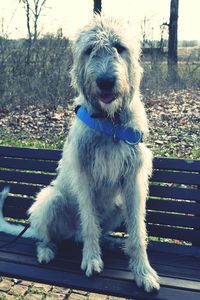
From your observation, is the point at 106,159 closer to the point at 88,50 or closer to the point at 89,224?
the point at 89,224

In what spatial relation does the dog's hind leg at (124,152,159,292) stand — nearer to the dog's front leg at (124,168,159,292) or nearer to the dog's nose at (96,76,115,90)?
the dog's front leg at (124,168,159,292)

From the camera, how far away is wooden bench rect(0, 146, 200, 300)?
3027 mm

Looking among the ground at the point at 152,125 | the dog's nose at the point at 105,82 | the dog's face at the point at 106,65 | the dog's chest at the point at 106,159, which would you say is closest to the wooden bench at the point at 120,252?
the dog's chest at the point at 106,159

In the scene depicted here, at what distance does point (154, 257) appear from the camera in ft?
11.5

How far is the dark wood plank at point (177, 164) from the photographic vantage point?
362 cm

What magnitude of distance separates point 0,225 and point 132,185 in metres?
1.42

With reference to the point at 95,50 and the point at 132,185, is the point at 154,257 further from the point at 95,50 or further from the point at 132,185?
the point at 95,50

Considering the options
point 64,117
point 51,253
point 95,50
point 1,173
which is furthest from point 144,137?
point 64,117

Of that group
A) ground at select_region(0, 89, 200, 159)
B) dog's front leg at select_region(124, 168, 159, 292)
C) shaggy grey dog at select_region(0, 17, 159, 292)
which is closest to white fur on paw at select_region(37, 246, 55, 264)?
shaggy grey dog at select_region(0, 17, 159, 292)

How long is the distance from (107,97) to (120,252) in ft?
4.51

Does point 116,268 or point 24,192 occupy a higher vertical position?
point 24,192

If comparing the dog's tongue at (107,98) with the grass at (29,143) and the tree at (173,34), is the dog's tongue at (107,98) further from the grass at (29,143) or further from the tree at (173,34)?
the tree at (173,34)

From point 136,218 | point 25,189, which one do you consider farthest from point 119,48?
point 25,189

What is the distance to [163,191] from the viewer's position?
12.3 feet
